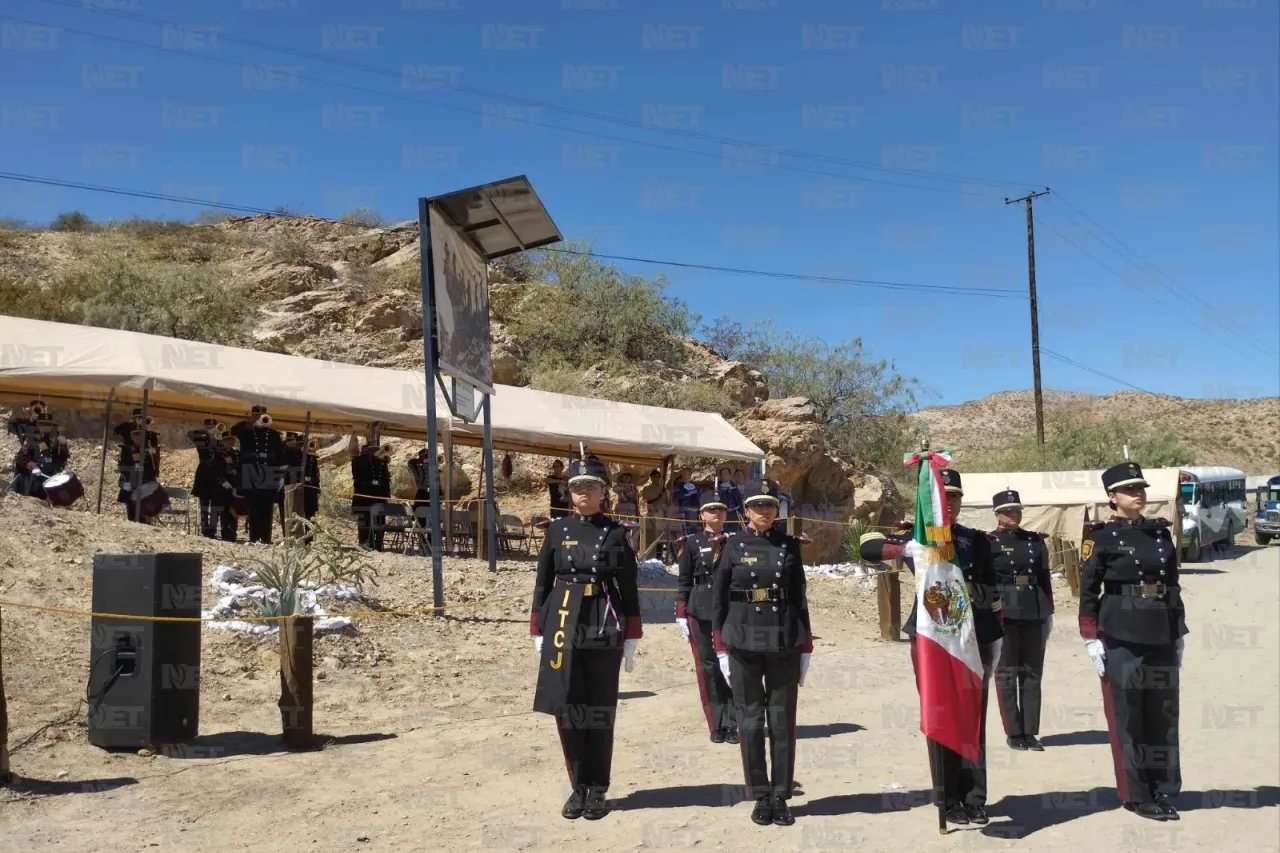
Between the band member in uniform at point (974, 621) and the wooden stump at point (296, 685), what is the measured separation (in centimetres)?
391

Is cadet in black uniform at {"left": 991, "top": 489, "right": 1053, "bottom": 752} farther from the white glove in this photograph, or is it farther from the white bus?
the white bus

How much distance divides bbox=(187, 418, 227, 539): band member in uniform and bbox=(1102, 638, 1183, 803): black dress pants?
434 inches

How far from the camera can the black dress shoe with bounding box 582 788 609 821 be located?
5.73 metres

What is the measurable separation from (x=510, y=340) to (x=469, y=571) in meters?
20.0

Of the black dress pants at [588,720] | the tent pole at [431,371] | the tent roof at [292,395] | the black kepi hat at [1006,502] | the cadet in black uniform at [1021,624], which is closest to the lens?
the black dress pants at [588,720]

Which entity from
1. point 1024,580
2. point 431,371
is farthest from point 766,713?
point 431,371

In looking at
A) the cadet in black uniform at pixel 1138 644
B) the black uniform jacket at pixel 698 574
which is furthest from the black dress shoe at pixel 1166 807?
the black uniform jacket at pixel 698 574

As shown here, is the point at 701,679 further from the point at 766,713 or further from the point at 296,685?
the point at 296,685

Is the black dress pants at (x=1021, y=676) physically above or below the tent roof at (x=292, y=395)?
below

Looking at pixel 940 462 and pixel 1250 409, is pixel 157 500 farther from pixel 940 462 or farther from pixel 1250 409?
pixel 1250 409

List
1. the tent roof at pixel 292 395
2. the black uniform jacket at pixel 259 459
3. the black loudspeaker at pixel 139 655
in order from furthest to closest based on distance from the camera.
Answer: the black uniform jacket at pixel 259 459 < the tent roof at pixel 292 395 < the black loudspeaker at pixel 139 655

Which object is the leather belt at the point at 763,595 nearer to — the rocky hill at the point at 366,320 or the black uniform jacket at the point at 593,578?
the black uniform jacket at the point at 593,578

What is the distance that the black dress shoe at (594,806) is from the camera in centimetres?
573

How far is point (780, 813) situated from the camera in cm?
560
